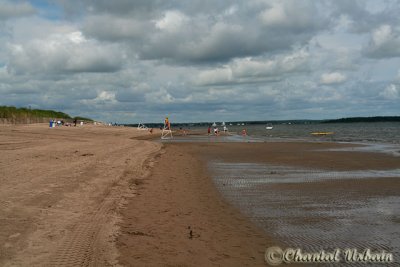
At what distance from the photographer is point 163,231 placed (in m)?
9.16

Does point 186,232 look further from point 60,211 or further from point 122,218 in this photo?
point 60,211

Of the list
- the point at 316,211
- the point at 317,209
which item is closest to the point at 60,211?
the point at 316,211

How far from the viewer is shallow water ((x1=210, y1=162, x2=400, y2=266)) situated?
891cm

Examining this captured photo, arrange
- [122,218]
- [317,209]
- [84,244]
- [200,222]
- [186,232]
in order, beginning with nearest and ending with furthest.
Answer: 1. [84,244]
2. [186,232]
3. [122,218]
4. [200,222]
5. [317,209]

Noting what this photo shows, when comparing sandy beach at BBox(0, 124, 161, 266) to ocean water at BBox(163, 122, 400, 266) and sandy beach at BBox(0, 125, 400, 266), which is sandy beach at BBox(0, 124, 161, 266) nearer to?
sandy beach at BBox(0, 125, 400, 266)

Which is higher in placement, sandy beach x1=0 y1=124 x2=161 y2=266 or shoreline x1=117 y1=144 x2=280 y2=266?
sandy beach x1=0 y1=124 x2=161 y2=266

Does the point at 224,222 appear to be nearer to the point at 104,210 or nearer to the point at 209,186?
the point at 104,210

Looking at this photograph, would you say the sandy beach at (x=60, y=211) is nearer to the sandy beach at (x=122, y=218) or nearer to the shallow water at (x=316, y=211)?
the sandy beach at (x=122, y=218)

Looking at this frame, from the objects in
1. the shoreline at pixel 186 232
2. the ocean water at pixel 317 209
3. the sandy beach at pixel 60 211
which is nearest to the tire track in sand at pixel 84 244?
the sandy beach at pixel 60 211

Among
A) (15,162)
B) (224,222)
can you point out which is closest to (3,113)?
(15,162)

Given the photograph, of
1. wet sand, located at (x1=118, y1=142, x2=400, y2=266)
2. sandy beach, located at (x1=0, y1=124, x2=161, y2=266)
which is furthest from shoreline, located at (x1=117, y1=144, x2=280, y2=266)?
sandy beach, located at (x1=0, y1=124, x2=161, y2=266)

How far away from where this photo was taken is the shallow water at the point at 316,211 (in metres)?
8.91

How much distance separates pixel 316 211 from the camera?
11789mm

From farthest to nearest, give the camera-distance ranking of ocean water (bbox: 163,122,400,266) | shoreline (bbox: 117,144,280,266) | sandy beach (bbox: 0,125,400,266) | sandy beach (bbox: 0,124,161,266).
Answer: ocean water (bbox: 163,122,400,266)
shoreline (bbox: 117,144,280,266)
sandy beach (bbox: 0,125,400,266)
sandy beach (bbox: 0,124,161,266)
